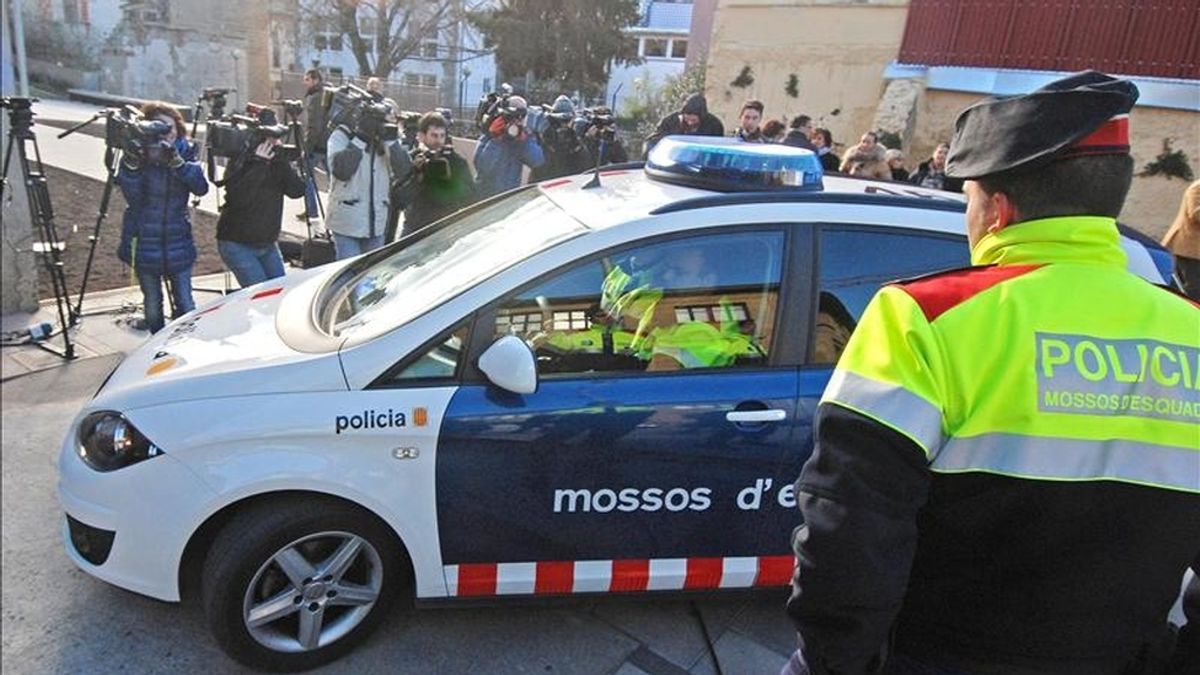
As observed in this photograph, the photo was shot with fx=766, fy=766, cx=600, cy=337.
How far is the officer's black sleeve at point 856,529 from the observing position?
109 cm

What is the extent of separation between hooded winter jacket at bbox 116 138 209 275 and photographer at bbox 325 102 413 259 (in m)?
0.99

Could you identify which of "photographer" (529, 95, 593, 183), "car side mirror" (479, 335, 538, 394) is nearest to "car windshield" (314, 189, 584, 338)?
"car side mirror" (479, 335, 538, 394)

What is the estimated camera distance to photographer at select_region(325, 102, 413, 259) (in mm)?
5391

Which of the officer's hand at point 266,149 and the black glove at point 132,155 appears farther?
the officer's hand at point 266,149

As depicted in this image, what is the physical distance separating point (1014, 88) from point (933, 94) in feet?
5.02

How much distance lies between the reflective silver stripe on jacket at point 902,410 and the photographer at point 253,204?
182 inches

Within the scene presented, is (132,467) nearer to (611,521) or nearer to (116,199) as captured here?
(611,521)

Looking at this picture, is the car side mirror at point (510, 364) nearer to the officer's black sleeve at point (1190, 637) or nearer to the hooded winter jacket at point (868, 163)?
the officer's black sleeve at point (1190, 637)

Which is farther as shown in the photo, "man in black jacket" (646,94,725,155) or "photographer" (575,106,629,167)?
"photographer" (575,106,629,167)

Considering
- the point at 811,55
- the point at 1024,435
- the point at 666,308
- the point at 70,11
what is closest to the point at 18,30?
the point at 70,11

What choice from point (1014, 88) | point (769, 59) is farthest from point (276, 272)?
point (769, 59)

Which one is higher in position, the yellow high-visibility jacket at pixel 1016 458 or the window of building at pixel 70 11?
the window of building at pixel 70 11

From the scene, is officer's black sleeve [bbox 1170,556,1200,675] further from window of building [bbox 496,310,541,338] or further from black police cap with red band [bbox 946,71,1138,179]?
window of building [bbox 496,310,541,338]

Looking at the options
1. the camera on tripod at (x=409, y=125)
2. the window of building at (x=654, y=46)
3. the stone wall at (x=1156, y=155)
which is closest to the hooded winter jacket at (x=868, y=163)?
the camera on tripod at (x=409, y=125)
